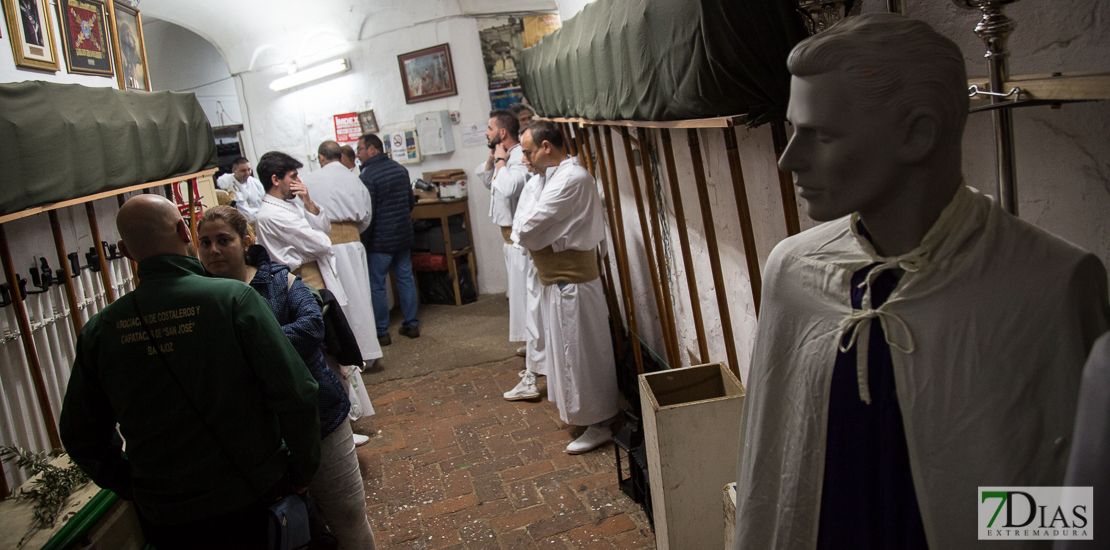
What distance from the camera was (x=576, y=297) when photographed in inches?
164

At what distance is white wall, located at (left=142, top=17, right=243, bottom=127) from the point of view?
10.4 metres

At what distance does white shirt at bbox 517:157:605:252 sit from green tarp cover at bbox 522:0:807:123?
0.47 m

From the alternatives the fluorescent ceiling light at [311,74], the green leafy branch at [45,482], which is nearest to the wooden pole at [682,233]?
the green leafy branch at [45,482]

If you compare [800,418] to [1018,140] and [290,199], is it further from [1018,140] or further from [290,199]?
[290,199]

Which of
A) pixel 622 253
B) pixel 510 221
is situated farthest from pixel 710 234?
pixel 510 221

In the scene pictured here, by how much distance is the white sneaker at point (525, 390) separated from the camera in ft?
16.3

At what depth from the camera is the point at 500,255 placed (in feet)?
25.7

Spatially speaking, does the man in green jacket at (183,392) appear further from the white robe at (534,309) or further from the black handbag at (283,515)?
the white robe at (534,309)

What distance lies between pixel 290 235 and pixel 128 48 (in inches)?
60.4

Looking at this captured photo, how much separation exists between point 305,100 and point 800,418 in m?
7.87

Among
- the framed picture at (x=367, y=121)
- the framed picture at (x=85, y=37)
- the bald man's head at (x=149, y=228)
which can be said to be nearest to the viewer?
the bald man's head at (x=149, y=228)

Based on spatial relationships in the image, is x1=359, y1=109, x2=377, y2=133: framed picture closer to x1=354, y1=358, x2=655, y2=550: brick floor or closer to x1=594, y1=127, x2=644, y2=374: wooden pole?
x1=354, y1=358, x2=655, y2=550: brick floor

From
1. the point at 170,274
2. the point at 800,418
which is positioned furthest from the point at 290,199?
the point at 800,418

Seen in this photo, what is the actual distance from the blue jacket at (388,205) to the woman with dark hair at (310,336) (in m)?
3.64
